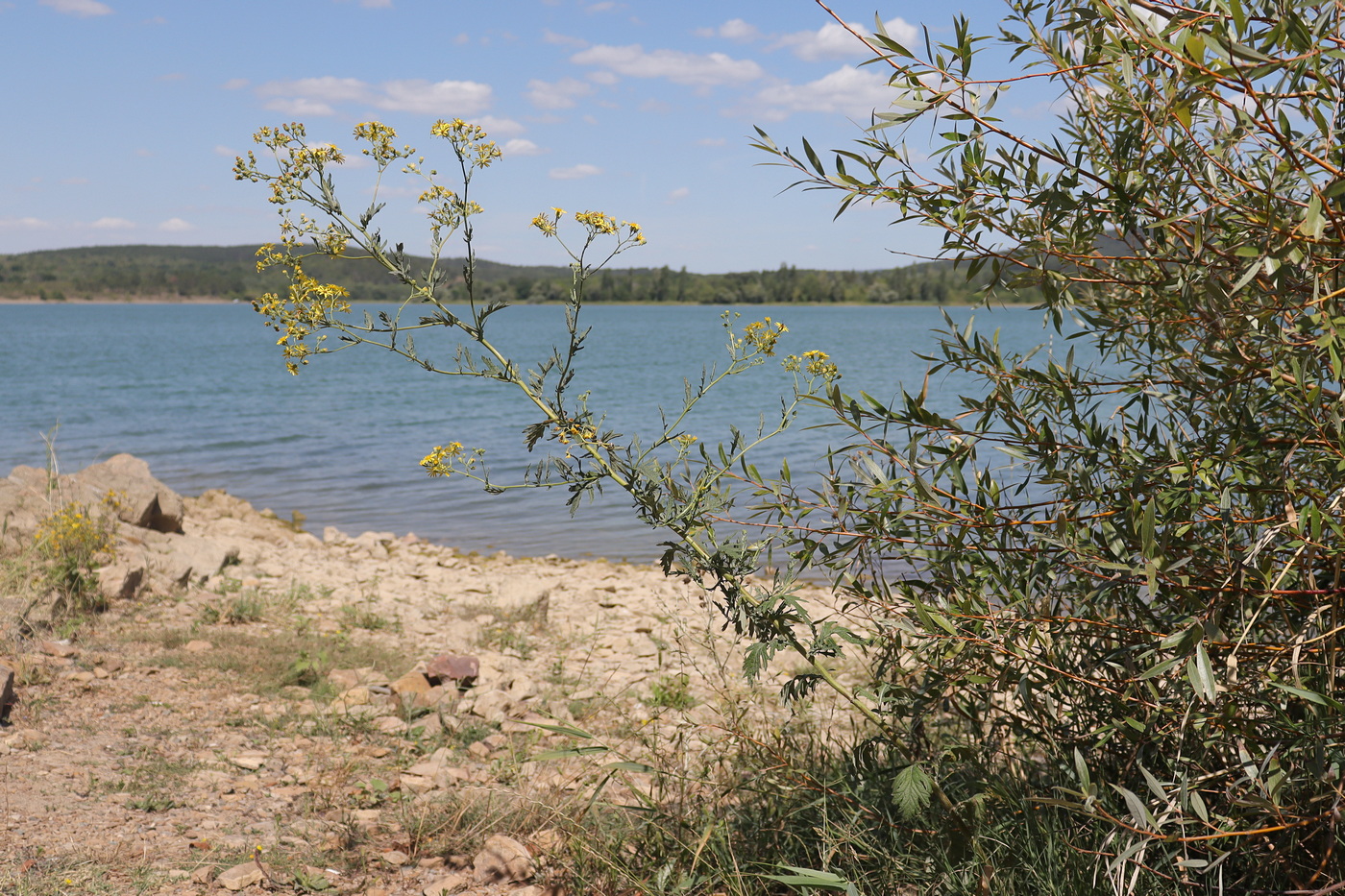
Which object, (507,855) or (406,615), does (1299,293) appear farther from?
(406,615)

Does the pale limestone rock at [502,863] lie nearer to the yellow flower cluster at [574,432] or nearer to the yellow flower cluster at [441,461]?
the yellow flower cluster at [441,461]

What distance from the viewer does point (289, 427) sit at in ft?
76.1

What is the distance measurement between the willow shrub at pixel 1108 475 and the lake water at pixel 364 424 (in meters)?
0.33

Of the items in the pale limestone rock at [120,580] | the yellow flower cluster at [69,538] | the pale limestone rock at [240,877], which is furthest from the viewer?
the pale limestone rock at [120,580]

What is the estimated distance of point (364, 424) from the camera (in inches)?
943

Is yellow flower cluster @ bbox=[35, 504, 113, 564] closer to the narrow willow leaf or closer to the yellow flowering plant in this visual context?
the yellow flowering plant

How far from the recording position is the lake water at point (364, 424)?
46.1 ft

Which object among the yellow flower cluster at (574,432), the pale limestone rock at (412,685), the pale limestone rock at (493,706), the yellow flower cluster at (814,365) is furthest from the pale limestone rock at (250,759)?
the yellow flower cluster at (814,365)

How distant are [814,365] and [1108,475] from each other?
0.92 meters

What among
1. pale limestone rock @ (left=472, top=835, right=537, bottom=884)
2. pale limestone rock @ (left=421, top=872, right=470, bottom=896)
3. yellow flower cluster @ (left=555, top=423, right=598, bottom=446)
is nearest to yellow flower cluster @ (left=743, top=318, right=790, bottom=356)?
yellow flower cluster @ (left=555, top=423, right=598, bottom=446)

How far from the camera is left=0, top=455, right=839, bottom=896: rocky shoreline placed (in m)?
3.56

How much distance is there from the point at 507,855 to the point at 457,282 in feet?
7.31

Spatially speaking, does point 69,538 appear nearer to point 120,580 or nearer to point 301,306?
point 120,580

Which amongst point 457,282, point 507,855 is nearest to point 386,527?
point 507,855
